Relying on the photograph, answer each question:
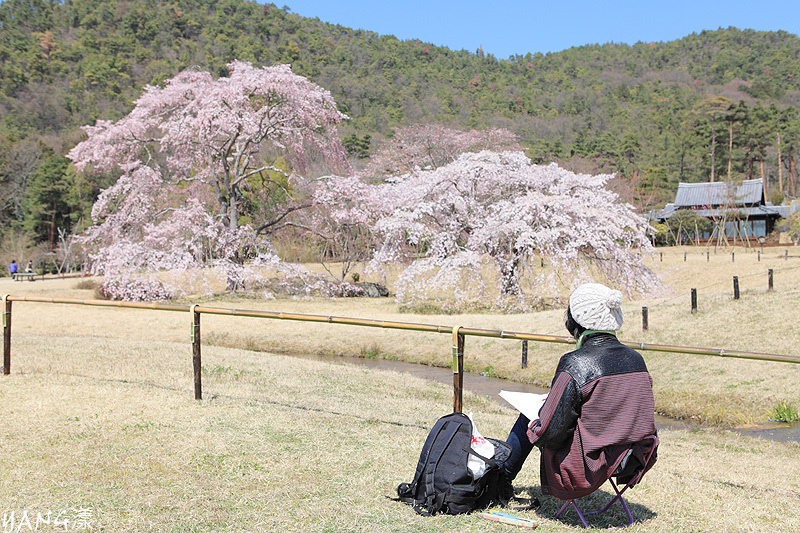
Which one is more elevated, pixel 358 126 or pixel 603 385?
pixel 358 126

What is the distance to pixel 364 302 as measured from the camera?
22.1m

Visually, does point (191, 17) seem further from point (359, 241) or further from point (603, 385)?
point (603, 385)

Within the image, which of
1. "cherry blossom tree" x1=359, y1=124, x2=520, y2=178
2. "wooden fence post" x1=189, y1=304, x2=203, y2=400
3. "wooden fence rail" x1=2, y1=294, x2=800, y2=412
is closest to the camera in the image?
"wooden fence rail" x1=2, y1=294, x2=800, y2=412

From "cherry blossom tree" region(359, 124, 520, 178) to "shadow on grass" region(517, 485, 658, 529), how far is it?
32007mm

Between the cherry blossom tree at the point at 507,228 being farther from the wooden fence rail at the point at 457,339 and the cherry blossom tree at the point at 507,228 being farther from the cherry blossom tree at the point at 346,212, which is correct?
the wooden fence rail at the point at 457,339

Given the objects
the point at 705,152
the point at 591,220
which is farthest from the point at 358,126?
the point at 591,220

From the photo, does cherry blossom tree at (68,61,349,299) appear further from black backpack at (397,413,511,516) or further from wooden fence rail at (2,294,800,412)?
black backpack at (397,413,511,516)

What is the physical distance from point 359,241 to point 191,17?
105742 millimetres

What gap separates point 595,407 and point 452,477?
0.92m

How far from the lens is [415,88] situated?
89500mm

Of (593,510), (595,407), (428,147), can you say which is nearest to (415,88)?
(428,147)

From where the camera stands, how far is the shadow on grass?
3.57 meters

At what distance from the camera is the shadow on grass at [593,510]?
357 centimetres

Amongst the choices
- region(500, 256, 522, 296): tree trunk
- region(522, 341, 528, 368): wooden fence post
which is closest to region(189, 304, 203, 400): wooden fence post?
region(522, 341, 528, 368): wooden fence post
